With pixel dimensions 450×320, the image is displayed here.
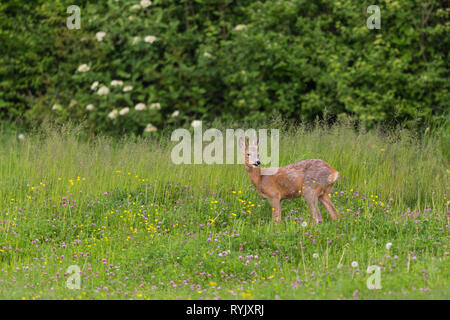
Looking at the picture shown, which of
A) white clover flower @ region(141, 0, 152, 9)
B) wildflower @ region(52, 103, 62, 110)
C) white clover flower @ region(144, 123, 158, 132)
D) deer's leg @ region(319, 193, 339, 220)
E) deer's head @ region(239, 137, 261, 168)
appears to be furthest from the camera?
wildflower @ region(52, 103, 62, 110)

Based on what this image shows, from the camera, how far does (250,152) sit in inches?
317

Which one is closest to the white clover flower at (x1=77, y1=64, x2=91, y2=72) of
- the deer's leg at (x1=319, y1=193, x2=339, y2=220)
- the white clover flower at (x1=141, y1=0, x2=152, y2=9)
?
the white clover flower at (x1=141, y1=0, x2=152, y2=9)

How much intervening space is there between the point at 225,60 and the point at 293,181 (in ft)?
20.0

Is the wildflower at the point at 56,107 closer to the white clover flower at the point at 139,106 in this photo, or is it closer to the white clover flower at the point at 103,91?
the white clover flower at the point at 103,91

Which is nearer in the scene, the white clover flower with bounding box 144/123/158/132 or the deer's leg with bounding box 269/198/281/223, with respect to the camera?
the deer's leg with bounding box 269/198/281/223

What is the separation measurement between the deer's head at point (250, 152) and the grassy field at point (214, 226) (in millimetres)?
823

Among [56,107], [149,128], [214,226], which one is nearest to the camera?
[214,226]

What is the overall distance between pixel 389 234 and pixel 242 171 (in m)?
2.70

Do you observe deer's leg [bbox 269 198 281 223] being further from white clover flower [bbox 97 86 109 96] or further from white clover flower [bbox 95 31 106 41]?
white clover flower [bbox 95 31 106 41]

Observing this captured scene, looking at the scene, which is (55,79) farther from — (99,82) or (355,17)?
(355,17)

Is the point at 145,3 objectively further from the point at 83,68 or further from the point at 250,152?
the point at 250,152

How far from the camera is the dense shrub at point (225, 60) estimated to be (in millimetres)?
12594

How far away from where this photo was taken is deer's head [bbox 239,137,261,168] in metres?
7.95

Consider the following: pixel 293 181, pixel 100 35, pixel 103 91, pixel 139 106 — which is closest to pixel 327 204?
pixel 293 181
